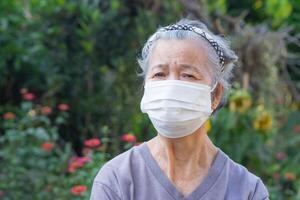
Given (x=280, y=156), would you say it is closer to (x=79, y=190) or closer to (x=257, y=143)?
(x=257, y=143)

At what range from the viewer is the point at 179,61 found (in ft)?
10.2

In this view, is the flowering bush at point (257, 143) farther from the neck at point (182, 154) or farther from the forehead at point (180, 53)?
the forehead at point (180, 53)

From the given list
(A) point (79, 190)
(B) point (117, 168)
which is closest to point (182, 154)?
(B) point (117, 168)

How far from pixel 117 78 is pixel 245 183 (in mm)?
4096

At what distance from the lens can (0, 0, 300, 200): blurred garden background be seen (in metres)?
6.68

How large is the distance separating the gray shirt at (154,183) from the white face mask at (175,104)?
0.50 feet

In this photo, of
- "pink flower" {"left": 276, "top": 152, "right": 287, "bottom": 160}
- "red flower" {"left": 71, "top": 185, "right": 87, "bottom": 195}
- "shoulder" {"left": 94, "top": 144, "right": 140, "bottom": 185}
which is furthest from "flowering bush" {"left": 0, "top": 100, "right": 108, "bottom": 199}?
"shoulder" {"left": 94, "top": 144, "right": 140, "bottom": 185}

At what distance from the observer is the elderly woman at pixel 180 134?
10.3ft

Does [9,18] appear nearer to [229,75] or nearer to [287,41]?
[287,41]

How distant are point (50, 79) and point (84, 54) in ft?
1.40

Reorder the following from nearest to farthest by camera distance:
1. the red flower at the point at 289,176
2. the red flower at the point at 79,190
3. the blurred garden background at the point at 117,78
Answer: the red flower at the point at 79,190
the red flower at the point at 289,176
the blurred garden background at the point at 117,78

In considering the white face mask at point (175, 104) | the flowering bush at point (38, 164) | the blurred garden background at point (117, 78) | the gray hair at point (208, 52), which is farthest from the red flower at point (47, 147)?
the white face mask at point (175, 104)

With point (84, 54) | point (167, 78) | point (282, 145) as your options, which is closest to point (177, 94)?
point (167, 78)

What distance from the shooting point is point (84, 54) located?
25.1 feet
